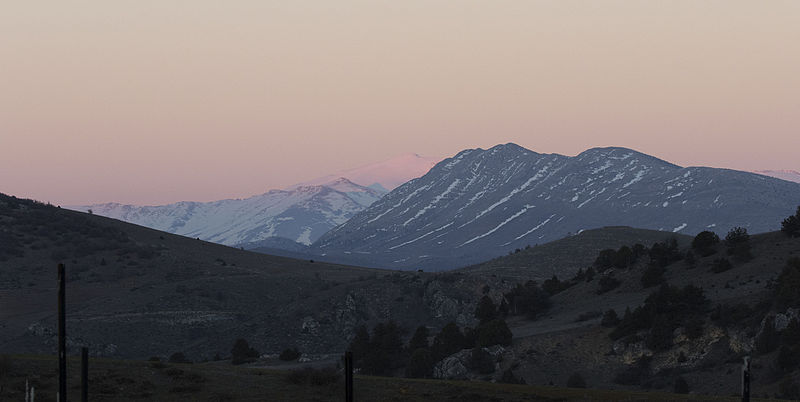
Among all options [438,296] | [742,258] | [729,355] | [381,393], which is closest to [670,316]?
[729,355]

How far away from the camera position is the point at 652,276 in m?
97.7

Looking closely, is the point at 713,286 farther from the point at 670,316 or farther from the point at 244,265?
the point at 244,265

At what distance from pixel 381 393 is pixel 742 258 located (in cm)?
5713

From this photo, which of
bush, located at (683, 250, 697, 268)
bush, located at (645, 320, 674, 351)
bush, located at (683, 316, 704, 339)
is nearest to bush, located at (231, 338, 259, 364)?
bush, located at (645, 320, 674, 351)

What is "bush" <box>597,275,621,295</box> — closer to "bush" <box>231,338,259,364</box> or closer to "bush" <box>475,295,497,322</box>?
"bush" <box>475,295,497,322</box>

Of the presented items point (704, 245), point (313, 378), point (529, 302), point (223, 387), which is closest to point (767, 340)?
point (704, 245)

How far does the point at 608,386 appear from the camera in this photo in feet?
242

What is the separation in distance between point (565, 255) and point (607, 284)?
221ft

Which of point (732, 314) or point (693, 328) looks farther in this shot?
point (732, 314)

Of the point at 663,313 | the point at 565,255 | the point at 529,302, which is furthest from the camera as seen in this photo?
the point at 565,255

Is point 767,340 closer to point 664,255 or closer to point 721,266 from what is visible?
point 721,266

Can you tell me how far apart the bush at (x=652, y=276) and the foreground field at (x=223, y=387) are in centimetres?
5166

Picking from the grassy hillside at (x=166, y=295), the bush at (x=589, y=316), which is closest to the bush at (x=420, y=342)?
the bush at (x=589, y=316)

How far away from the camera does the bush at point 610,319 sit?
277 ft
